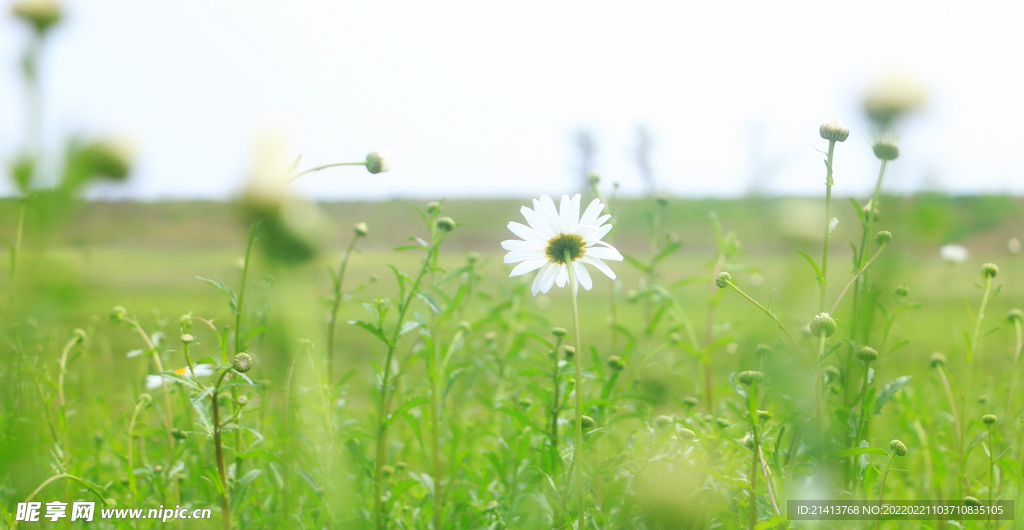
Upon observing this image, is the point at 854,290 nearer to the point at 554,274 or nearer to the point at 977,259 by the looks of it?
the point at 554,274

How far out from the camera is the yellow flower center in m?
0.95

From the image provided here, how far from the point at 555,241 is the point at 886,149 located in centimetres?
49

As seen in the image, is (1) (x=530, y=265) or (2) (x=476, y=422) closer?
(1) (x=530, y=265)

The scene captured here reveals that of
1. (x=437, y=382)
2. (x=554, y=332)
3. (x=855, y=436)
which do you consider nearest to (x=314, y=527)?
(x=437, y=382)

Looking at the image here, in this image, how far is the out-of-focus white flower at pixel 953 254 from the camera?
2.38 metres

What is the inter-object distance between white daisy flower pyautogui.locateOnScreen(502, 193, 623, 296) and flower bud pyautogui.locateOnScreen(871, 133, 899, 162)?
0.39 meters

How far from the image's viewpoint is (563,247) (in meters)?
0.96

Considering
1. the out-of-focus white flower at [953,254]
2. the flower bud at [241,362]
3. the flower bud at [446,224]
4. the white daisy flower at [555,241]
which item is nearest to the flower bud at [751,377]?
the white daisy flower at [555,241]

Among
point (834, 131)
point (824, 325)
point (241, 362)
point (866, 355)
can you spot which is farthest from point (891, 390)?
point (241, 362)

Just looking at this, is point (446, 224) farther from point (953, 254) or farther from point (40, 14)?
point (953, 254)

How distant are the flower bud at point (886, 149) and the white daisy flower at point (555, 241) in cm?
39

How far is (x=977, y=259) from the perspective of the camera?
125 inches

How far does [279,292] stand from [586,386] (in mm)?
1222

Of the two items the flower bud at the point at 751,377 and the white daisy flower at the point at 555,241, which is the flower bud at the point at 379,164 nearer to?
the white daisy flower at the point at 555,241
